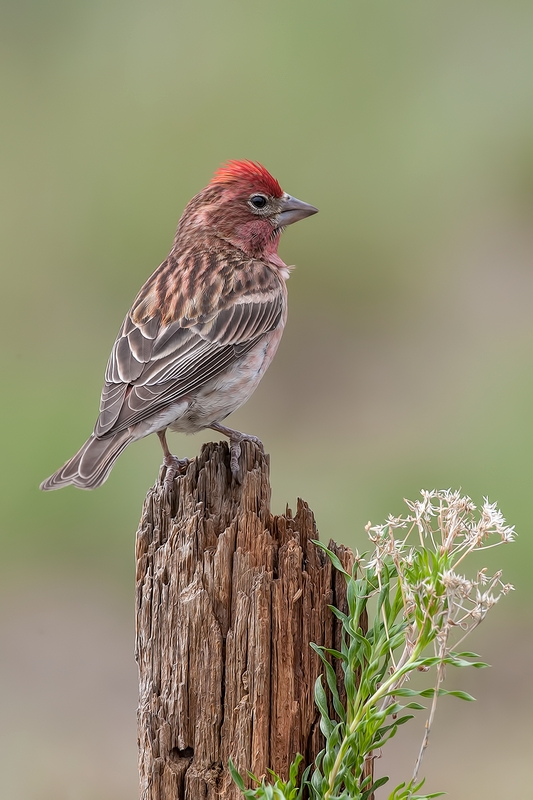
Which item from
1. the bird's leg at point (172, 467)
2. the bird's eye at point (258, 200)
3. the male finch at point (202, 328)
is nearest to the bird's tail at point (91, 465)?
the male finch at point (202, 328)

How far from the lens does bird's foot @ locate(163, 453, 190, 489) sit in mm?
4254

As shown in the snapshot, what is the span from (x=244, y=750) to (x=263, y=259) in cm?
325

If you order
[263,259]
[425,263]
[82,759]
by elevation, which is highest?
[425,263]

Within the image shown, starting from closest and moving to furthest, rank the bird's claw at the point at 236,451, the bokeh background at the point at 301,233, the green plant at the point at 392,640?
the green plant at the point at 392,640 → the bird's claw at the point at 236,451 → the bokeh background at the point at 301,233

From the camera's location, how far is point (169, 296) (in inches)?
220

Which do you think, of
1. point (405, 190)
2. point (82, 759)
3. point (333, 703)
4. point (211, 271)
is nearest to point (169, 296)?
point (211, 271)

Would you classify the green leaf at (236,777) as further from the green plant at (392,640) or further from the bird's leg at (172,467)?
the bird's leg at (172,467)

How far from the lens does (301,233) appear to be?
1179cm

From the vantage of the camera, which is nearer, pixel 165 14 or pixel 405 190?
pixel 405 190

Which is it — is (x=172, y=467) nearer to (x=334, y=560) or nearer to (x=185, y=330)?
(x=185, y=330)

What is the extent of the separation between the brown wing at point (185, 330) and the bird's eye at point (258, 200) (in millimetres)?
350

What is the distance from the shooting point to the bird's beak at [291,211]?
6239 millimetres

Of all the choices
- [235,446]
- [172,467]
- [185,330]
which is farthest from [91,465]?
[185,330]

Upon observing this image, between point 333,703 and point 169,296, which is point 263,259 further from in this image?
point 333,703
